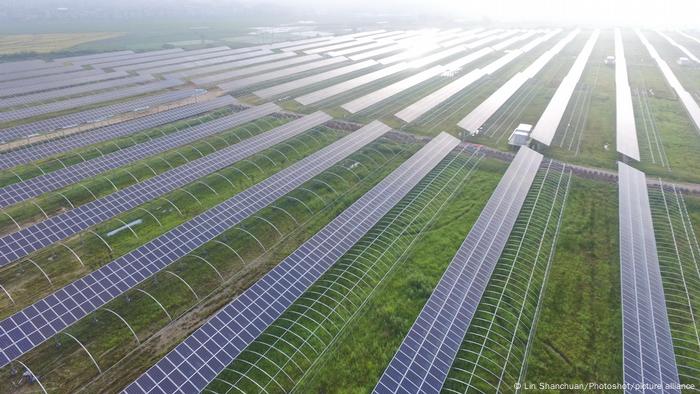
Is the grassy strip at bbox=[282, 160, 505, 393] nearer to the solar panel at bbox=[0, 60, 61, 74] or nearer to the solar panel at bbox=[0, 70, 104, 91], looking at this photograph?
the solar panel at bbox=[0, 70, 104, 91]

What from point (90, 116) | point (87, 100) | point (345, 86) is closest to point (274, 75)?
point (345, 86)

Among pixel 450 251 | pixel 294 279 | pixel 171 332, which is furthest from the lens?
pixel 450 251

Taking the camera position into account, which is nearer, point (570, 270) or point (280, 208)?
point (570, 270)

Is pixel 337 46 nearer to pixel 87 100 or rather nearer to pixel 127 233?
pixel 87 100

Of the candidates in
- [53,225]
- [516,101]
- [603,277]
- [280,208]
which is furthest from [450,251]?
[516,101]

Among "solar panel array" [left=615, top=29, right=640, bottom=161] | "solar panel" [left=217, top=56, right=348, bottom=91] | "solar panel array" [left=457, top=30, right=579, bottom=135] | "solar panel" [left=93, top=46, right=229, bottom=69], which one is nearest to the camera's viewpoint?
"solar panel array" [left=615, top=29, right=640, bottom=161]

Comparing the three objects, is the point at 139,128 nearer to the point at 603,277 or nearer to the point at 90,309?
the point at 90,309

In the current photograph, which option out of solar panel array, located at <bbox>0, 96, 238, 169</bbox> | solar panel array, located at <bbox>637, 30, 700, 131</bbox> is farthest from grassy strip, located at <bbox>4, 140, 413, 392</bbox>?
solar panel array, located at <bbox>637, 30, 700, 131</bbox>
